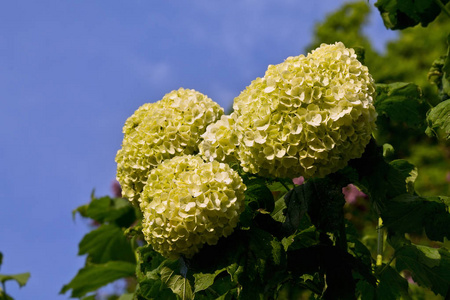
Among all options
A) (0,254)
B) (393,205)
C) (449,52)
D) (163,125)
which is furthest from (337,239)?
(0,254)

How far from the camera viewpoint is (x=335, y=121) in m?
2.15

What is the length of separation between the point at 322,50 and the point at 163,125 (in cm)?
77

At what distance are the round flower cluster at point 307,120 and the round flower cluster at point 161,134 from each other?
1.39ft

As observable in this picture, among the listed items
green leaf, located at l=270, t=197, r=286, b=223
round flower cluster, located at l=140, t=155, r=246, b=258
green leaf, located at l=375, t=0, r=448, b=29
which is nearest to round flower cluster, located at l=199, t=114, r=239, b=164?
round flower cluster, located at l=140, t=155, r=246, b=258

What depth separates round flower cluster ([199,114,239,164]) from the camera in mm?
2432

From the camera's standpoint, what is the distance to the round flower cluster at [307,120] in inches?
84.7

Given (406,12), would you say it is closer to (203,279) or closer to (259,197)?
(259,197)

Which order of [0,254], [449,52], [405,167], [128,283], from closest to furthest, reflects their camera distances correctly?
[405,167]
[449,52]
[0,254]
[128,283]

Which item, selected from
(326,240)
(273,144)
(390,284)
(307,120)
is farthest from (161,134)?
(390,284)

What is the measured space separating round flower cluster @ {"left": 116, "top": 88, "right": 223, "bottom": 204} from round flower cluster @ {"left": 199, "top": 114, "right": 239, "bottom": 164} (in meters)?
0.15

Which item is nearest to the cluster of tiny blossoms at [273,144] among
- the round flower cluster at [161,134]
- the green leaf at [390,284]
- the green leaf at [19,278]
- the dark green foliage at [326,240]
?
the dark green foliage at [326,240]

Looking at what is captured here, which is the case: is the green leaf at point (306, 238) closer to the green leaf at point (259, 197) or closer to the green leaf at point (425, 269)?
the green leaf at point (259, 197)

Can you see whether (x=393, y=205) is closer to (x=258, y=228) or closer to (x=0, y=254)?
(x=258, y=228)

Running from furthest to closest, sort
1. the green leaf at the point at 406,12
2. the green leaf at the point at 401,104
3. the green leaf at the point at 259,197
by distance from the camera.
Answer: the green leaf at the point at 406,12 < the green leaf at the point at 401,104 < the green leaf at the point at 259,197
